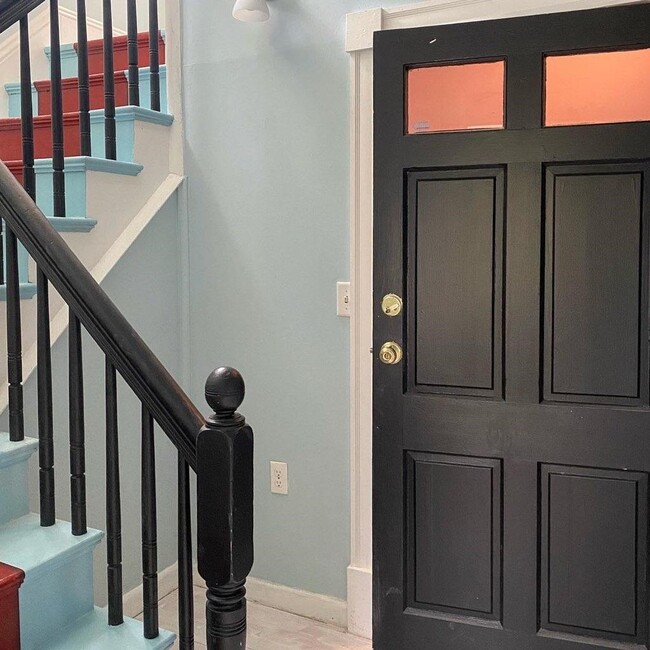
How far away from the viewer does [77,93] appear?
3.13 meters

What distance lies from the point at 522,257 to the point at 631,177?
0.37 metres

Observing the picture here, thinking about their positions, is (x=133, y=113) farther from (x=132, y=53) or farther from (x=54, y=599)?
(x=54, y=599)

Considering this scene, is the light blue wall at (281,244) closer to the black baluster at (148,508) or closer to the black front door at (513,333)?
the black front door at (513,333)

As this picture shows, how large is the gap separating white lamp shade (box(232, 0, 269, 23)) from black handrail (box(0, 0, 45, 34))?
667 mm

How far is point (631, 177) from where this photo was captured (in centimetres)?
201

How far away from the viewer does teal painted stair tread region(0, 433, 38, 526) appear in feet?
5.92

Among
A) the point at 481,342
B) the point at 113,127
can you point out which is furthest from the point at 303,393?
the point at 113,127

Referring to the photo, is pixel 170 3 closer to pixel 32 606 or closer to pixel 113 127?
pixel 113 127

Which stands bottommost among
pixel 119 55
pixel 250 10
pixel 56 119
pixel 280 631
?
pixel 280 631

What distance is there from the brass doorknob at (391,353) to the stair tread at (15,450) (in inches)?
42.1

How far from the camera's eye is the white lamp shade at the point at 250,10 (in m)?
2.41

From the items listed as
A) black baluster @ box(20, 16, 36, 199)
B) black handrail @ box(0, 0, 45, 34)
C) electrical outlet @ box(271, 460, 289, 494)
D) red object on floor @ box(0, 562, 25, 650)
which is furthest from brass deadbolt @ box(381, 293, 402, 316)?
black handrail @ box(0, 0, 45, 34)

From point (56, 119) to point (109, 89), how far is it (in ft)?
0.98

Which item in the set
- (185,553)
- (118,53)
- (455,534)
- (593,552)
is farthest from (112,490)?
(118,53)
